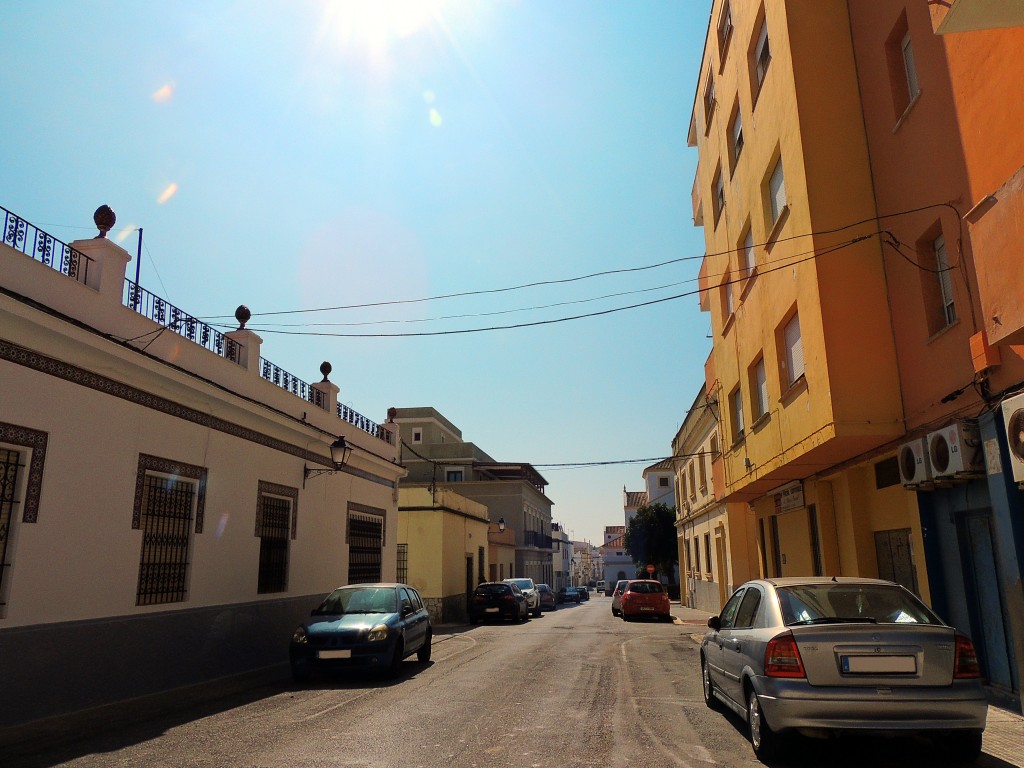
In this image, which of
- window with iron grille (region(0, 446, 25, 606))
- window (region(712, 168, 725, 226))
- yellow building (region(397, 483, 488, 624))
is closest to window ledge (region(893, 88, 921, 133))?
window (region(712, 168, 725, 226))

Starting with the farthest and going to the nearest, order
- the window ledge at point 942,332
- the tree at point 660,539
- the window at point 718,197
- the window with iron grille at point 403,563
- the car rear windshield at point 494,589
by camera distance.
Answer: the tree at point 660,539 < the window with iron grille at point 403,563 < the car rear windshield at point 494,589 < the window at point 718,197 < the window ledge at point 942,332

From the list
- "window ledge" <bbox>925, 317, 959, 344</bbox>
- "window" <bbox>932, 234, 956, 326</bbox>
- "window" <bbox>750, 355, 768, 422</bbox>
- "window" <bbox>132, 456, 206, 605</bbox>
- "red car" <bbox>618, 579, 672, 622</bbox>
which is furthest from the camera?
"red car" <bbox>618, 579, 672, 622</bbox>

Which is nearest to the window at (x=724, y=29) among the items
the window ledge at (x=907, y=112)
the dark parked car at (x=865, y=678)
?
the window ledge at (x=907, y=112)

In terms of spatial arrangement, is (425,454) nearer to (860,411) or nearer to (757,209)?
(757,209)

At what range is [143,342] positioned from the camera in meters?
10.3

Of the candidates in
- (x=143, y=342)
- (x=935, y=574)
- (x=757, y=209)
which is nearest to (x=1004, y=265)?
(x=935, y=574)

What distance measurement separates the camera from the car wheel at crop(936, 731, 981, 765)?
5.58m

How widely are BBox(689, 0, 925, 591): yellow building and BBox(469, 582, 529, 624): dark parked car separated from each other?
36.2ft

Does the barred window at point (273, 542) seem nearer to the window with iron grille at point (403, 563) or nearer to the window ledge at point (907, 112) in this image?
the window ledge at point (907, 112)

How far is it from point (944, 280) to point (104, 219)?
10908 mm

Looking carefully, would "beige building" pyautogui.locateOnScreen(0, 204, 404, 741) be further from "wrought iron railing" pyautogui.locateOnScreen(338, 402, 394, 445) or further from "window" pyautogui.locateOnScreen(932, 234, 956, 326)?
"window" pyautogui.locateOnScreen(932, 234, 956, 326)

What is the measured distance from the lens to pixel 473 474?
169ft

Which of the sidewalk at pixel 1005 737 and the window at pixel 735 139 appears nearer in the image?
the sidewalk at pixel 1005 737

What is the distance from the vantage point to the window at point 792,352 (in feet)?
40.4
